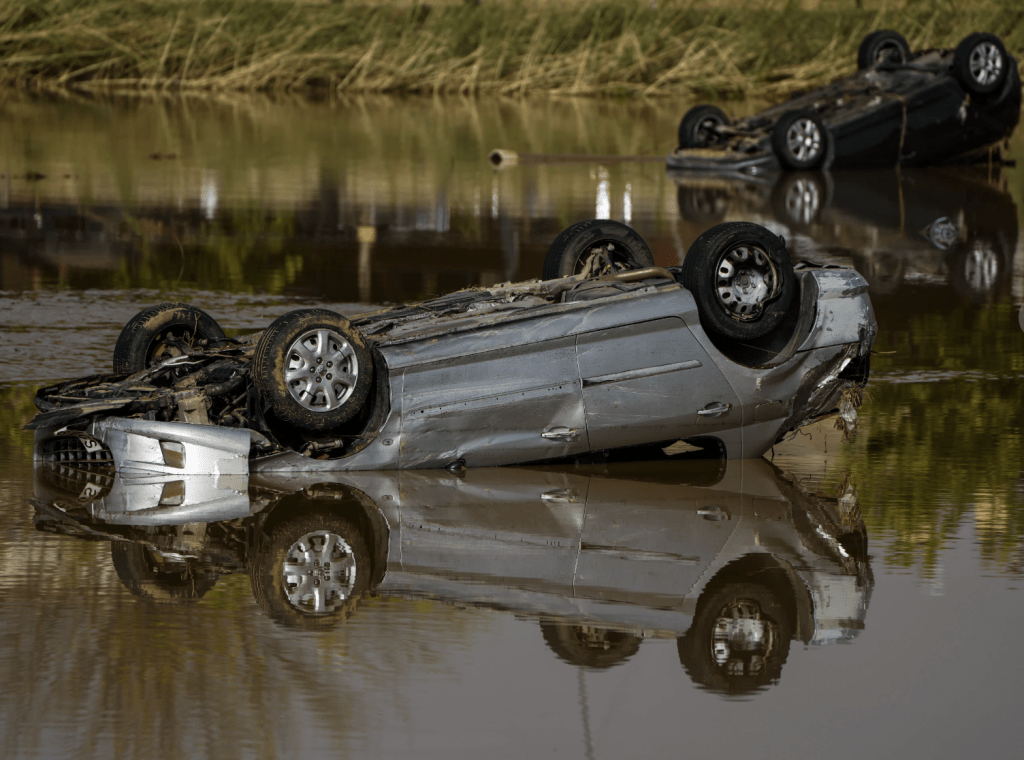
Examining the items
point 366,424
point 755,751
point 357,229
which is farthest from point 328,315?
point 357,229

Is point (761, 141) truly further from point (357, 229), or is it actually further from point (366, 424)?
point (366, 424)

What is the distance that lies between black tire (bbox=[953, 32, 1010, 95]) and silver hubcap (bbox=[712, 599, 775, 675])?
1598 cm

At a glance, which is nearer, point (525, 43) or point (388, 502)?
point (388, 502)

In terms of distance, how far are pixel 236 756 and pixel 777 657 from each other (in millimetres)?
2032

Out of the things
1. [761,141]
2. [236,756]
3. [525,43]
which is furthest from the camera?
[525,43]

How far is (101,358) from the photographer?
11.0m

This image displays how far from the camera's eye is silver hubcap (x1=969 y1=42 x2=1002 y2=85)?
831 inches

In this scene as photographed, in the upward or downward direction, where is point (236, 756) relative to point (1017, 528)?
downward

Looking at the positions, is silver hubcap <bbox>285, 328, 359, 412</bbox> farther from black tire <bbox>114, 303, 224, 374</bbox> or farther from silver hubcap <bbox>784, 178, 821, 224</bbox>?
silver hubcap <bbox>784, 178, 821, 224</bbox>

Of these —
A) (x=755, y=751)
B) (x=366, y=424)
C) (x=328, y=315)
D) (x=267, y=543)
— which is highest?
(x=328, y=315)

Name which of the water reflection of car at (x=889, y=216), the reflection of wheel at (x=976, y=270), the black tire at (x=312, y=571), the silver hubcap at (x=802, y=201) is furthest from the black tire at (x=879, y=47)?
the black tire at (x=312, y=571)

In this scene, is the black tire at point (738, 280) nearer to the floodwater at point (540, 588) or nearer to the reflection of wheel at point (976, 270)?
the floodwater at point (540, 588)

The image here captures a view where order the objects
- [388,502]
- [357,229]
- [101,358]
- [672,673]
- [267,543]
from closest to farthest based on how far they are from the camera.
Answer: [672,673], [267,543], [388,502], [101,358], [357,229]

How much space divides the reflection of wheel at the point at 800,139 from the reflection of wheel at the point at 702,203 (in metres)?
1.20
